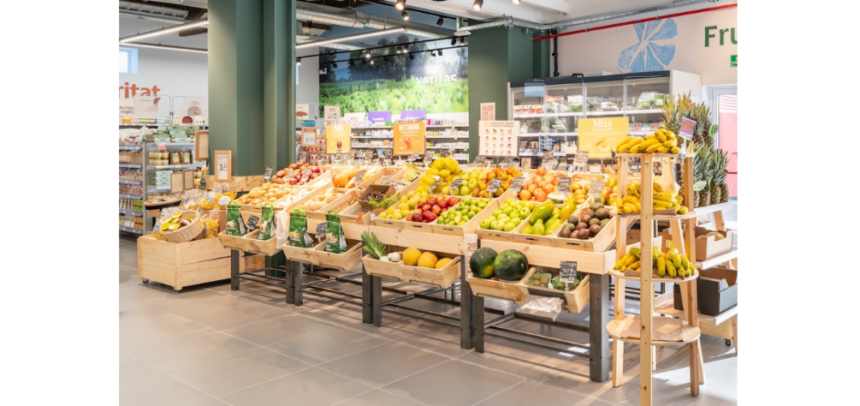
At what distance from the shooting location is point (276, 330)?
5.57m

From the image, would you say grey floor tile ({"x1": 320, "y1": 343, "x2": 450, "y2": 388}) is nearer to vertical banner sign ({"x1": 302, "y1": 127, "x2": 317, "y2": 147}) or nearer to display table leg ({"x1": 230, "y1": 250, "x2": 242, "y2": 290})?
display table leg ({"x1": 230, "y1": 250, "x2": 242, "y2": 290})

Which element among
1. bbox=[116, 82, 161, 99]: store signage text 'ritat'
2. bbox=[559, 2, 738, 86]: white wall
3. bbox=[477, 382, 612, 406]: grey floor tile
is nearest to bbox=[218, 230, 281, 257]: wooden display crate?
bbox=[477, 382, 612, 406]: grey floor tile

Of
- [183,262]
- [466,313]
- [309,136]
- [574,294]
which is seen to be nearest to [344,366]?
[466,313]

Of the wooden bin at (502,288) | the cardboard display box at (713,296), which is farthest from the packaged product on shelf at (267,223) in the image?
the cardboard display box at (713,296)

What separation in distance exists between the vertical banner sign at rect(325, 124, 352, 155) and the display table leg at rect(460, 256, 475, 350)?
4.03m

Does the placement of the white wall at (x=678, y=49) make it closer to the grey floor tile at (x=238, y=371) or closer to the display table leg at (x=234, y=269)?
the display table leg at (x=234, y=269)

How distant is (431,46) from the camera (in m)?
18.4

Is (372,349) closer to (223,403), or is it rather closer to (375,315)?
(375,315)

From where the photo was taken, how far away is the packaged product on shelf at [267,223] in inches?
253

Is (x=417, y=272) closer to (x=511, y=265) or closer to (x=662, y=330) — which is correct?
(x=511, y=265)

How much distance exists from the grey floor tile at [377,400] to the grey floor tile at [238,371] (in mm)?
681

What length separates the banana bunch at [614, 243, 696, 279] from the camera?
3625 millimetres
